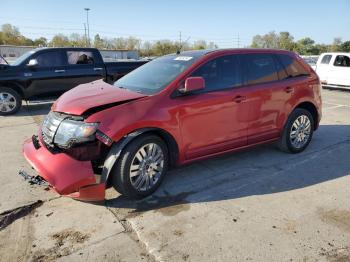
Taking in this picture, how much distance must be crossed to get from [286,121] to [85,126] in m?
3.27

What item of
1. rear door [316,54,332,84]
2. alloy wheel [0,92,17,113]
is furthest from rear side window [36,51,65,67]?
rear door [316,54,332,84]

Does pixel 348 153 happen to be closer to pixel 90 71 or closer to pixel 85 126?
pixel 85 126

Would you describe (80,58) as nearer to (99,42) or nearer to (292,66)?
(292,66)

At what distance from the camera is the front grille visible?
3847mm

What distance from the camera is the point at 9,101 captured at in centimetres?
944

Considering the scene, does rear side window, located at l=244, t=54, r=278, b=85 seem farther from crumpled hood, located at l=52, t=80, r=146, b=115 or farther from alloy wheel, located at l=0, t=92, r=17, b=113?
alloy wheel, located at l=0, t=92, r=17, b=113

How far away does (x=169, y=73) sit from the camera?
14.7 feet

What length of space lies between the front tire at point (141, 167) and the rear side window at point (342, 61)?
1344cm

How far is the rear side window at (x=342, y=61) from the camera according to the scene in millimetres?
14898

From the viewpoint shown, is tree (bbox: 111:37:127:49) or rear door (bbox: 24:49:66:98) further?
tree (bbox: 111:37:127:49)

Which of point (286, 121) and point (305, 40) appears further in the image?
point (305, 40)

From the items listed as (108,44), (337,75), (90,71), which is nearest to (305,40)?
(108,44)

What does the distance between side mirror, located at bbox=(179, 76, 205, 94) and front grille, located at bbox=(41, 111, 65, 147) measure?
57.1 inches

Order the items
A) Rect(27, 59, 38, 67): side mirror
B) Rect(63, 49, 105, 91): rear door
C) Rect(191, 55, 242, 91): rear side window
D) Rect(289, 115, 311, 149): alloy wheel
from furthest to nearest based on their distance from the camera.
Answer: Rect(63, 49, 105, 91): rear door, Rect(27, 59, 38, 67): side mirror, Rect(289, 115, 311, 149): alloy wheel, Rect(191, 55, 242, 91): rear side window
